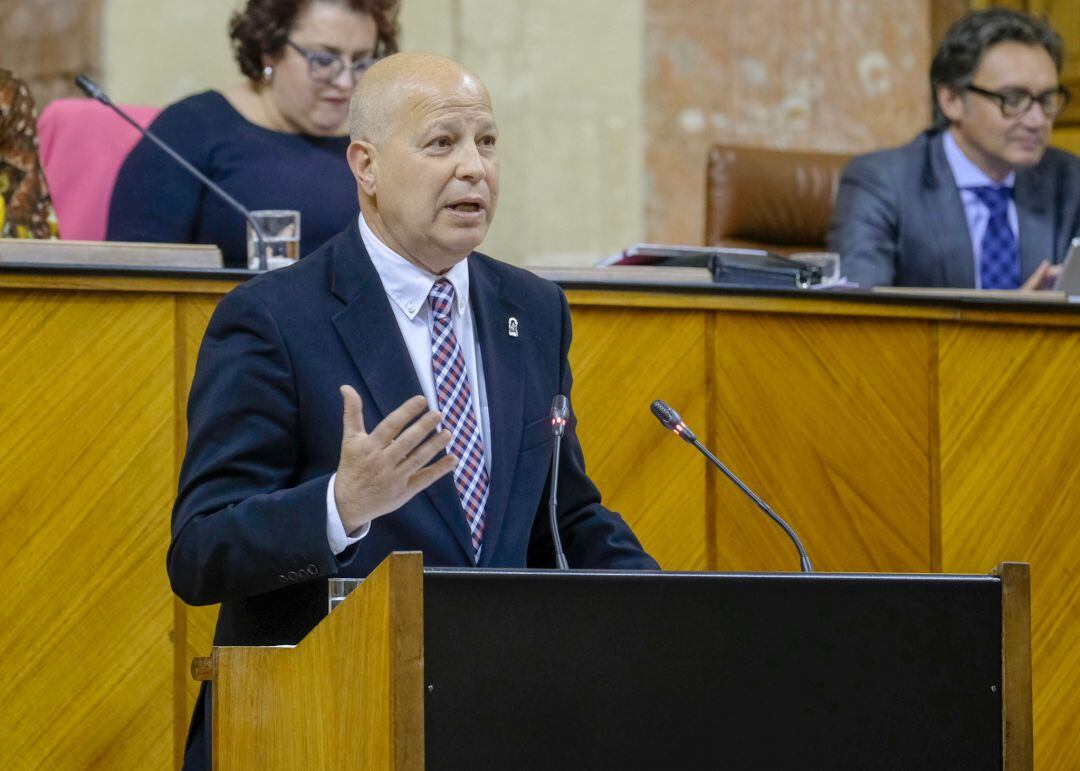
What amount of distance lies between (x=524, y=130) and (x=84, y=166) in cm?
151

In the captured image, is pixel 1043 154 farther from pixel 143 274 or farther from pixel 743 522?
pixel 143 274

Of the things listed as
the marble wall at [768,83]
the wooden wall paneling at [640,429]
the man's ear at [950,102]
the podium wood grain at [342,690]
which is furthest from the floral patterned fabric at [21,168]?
the marble wall at [768,83]

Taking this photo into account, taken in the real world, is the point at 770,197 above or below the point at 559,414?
above

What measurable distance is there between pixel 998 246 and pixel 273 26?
1.66m

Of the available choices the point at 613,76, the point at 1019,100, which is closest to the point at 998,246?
the point at 1019,100

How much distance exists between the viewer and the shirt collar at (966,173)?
3.96 m

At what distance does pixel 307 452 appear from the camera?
202cm

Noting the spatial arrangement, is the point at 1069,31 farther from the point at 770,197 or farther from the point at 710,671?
the point at 710,671

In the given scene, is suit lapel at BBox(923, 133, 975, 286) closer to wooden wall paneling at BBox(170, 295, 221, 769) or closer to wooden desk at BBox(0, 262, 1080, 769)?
Answer: wooden desk at BBox(0, 262, 1080, 769)

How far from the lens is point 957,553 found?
9.52 feet

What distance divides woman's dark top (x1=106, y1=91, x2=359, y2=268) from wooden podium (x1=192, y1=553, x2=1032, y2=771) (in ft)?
6.19

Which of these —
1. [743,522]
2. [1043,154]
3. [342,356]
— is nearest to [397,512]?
[342,356]

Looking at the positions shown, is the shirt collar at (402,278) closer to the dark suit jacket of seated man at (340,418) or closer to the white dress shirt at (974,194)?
the dark suit jacket of seated man at (340,418)

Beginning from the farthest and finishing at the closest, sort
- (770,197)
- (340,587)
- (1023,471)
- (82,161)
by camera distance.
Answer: (770,197), (82,161), (1023,471), (340,587)
